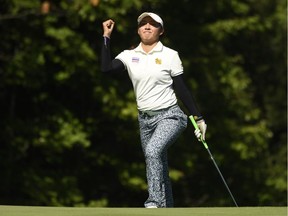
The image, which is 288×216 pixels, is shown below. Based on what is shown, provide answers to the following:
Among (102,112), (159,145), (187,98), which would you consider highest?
(187,98)

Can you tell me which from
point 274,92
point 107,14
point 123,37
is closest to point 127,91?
point 123,37

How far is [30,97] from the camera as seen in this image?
2200 cm

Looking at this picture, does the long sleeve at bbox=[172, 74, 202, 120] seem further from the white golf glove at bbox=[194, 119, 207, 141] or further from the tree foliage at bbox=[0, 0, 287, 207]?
the tree foliage at bbox=[0, 0, 287, 207]

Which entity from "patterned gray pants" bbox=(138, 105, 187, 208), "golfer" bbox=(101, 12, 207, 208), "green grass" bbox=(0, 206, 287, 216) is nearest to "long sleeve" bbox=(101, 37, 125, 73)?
"golfer" bbox=(101, 12, 207, 208)

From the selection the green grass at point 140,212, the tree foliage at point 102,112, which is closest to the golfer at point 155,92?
the green grass at point 140,212

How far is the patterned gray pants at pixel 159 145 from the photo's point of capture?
9141 mm

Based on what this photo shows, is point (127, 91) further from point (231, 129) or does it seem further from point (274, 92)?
point (274, 92)

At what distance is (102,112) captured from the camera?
22219mm

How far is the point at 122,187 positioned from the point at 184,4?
175 inches

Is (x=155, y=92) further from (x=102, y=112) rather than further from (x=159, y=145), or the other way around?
(x=102, y=112)

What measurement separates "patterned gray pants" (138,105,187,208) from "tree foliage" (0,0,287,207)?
943 centimetres

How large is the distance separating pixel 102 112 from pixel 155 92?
1309cm

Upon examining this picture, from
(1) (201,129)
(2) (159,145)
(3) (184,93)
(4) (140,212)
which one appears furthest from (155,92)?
(4) (140,212)

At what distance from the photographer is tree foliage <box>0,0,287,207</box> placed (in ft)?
66.0
